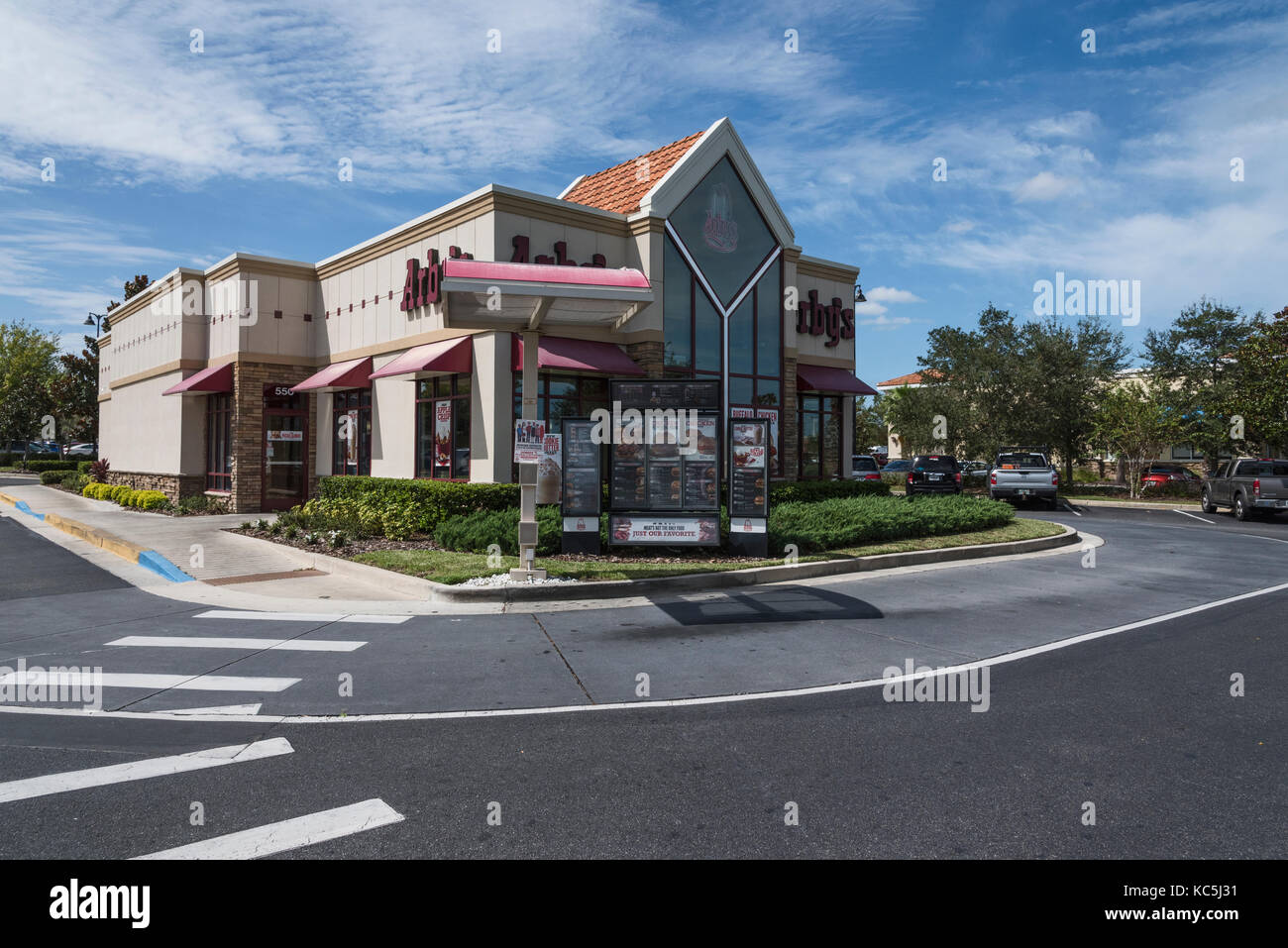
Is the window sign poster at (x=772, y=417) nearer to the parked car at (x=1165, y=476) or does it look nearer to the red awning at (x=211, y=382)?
the red awning at (x=211, y=382)

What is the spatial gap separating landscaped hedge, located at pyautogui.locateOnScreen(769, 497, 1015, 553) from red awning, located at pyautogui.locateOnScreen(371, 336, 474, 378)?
6.85 metres

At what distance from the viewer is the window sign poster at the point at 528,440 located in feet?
34.3

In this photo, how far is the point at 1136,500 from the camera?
31.4m

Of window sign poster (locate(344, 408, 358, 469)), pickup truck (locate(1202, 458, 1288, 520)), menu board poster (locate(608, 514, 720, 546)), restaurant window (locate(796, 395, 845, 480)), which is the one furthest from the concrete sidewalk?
pickup truck (locate(1202, 458, 1288, 520))

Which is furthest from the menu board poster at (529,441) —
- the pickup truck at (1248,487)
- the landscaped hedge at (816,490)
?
the pickup truck at (1248,487)

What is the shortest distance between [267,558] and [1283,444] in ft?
122

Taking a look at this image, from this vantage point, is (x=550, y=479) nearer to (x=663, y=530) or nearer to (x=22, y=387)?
(x=663, y=530)

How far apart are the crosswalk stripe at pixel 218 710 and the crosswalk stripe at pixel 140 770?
2.52 ft

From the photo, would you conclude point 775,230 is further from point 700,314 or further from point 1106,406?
point 1106,406

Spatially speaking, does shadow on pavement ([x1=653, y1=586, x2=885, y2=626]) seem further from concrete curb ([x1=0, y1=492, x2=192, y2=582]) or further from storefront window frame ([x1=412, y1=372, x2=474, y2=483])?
concrete curb ([x1=0, y1=492, x2=192, y2=582])

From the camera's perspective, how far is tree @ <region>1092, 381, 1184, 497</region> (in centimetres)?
3164

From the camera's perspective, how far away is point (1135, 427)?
3156 cm
